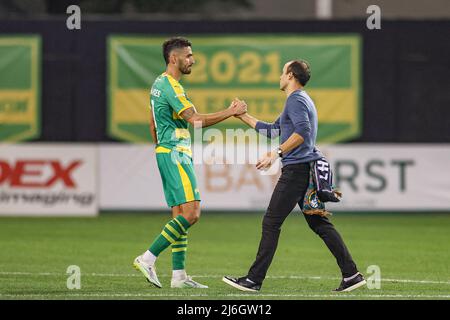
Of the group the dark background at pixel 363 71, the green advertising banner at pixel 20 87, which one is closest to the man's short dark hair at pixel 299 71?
the dark background at pixel 363 71

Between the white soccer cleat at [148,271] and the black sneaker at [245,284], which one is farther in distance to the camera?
the white soccer cleat at [148,271]

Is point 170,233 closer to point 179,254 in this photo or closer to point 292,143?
point 179,254

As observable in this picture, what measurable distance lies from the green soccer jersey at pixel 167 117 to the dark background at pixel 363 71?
1025 centimetres

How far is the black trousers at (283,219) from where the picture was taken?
11445mm

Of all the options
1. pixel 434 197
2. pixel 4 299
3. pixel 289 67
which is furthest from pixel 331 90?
pixel 4 299

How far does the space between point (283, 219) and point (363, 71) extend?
36.0ft

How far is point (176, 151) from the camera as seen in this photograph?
1186 centimetres

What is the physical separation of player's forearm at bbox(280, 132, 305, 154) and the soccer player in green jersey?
70 centimetres

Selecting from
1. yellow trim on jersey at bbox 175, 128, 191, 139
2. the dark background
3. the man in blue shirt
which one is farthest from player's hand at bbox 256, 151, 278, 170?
the dark background

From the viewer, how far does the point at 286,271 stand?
13828 millimetres

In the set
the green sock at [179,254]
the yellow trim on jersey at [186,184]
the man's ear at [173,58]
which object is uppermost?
the man's ear at [173,58]

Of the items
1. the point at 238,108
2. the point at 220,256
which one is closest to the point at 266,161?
the point at 238,108

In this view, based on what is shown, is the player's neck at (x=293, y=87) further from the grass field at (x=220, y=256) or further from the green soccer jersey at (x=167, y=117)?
the grass field at (x=220, y=256)
